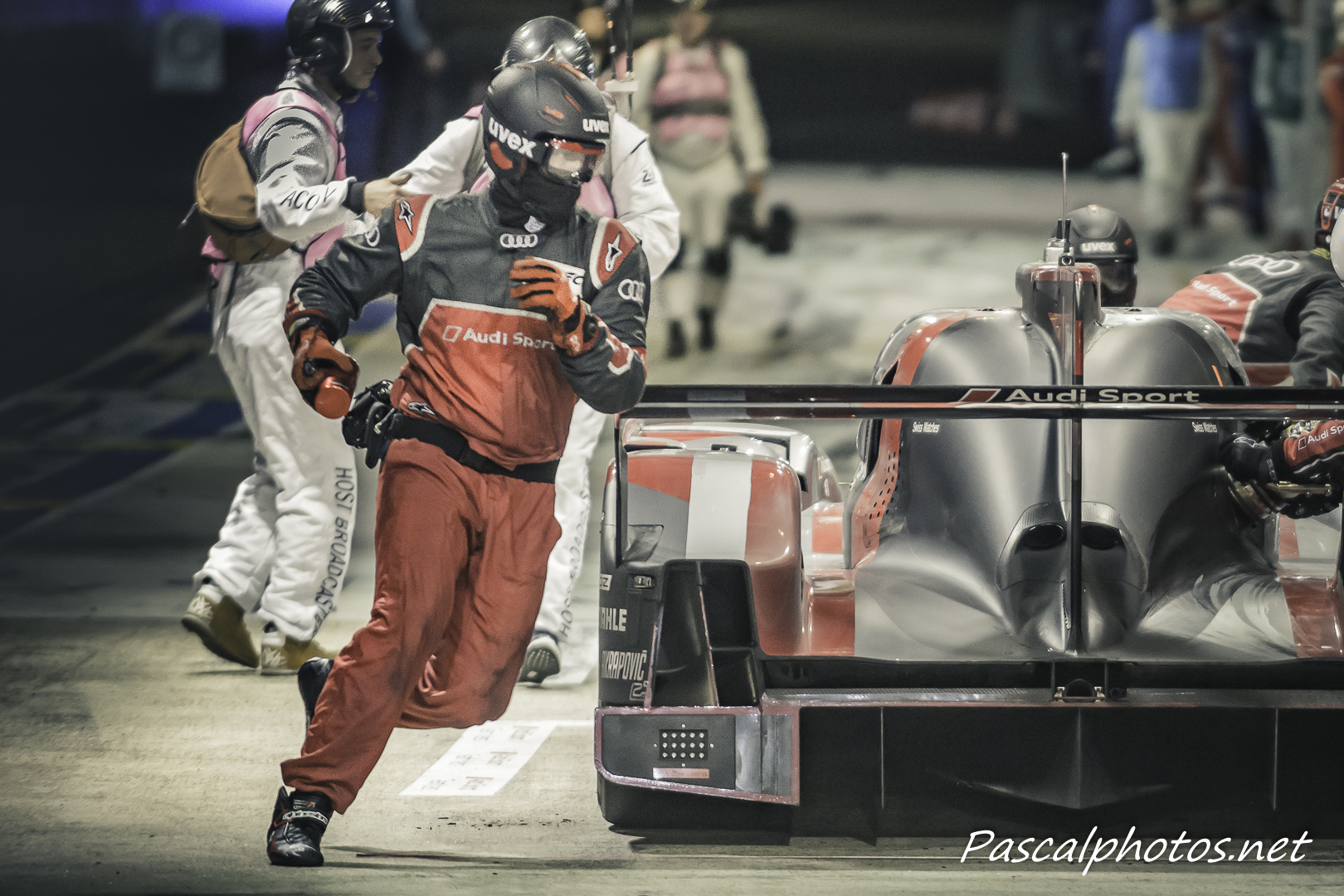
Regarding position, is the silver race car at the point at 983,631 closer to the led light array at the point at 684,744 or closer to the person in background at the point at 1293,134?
the led light array at the point at 684,744

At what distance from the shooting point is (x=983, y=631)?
4062 mm

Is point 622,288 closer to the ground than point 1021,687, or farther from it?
farther from it

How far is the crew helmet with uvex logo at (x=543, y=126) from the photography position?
4086 millimetres

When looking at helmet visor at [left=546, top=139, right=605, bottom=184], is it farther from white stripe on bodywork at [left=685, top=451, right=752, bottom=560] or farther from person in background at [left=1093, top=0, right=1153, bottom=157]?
person in background at [left=1093, top=0, right=1153, bottom=157]

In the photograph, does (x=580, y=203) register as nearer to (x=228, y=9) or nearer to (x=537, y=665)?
(x=537, y=665)

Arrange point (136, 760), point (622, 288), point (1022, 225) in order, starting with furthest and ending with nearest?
1. point (1022, 225)
2. point (136, 760)
3. point (622, 288)

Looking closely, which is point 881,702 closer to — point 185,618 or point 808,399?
point 808,399

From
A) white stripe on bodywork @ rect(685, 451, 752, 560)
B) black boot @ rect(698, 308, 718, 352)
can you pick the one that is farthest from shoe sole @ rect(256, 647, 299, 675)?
black boot @ rect(698, 308, 718, 352)

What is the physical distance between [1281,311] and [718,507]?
2417mm

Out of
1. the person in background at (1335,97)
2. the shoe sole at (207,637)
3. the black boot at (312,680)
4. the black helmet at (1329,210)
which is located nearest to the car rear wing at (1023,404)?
the black boot at (312,680)

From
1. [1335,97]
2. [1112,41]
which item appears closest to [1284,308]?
[1335,97]

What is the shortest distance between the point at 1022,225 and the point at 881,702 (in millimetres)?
12933

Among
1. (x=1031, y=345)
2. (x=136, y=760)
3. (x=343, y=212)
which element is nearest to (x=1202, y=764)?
(x=1031, y=345)

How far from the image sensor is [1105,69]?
60.5 ft
